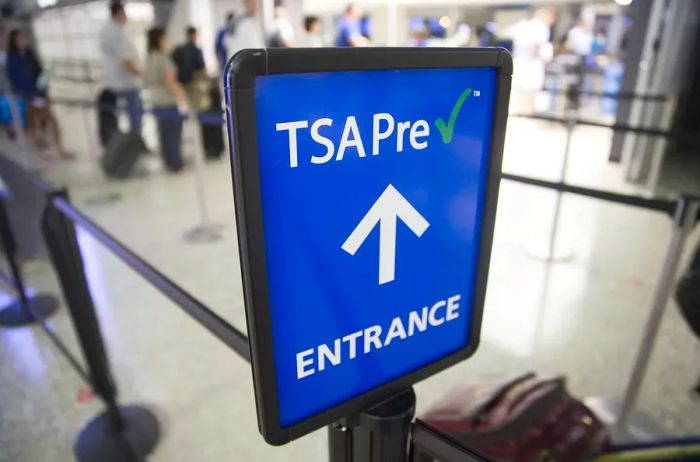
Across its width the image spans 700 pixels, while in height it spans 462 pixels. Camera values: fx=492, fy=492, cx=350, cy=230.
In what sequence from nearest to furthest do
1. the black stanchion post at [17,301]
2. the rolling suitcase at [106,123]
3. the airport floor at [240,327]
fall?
the airport floor at [240,327] < the black stanchion post at [17,301] < the rolling suitcase at [106,123]

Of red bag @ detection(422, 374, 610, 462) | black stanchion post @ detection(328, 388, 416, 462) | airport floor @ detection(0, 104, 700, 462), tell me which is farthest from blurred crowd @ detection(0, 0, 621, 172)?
black stanchion post @ detection(328, 388, 416, 462)

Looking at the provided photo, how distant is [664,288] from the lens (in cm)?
161

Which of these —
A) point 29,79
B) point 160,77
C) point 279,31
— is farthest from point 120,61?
point 29,79

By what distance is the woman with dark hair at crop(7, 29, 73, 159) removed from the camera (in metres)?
5.84

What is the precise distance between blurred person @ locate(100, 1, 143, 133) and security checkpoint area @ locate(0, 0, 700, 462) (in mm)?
200

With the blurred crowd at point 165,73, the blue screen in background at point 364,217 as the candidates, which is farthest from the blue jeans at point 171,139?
the blue screen in background at point 364,217

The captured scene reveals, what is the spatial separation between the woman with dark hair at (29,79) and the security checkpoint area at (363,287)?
1.62 meters

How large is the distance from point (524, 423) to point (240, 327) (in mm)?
1508

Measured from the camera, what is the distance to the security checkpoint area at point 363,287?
0.49 metres

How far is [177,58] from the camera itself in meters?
5.46

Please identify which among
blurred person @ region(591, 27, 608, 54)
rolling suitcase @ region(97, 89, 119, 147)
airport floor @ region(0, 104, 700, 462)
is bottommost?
airport floor @ region(0, 104, 700, 462)

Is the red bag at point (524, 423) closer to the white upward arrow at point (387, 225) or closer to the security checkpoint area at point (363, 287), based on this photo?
the security checkpoint area at point (363, 287)

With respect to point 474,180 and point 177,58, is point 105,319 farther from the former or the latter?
point 177,58

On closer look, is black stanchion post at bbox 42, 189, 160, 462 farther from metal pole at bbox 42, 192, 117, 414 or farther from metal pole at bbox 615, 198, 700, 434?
metal pole at bbox 615, 198, 700, 434
